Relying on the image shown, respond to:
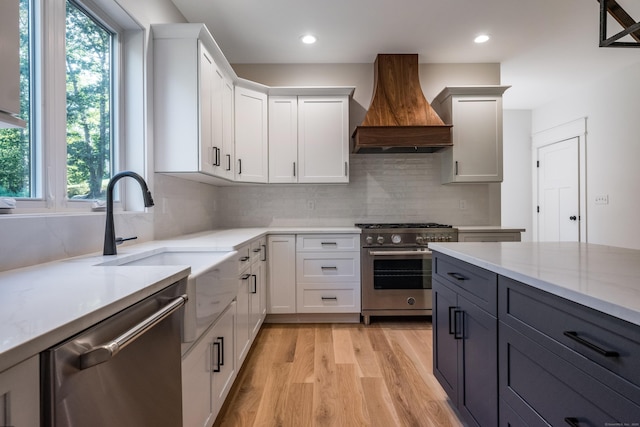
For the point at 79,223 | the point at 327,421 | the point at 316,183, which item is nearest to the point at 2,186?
the point at 79,223

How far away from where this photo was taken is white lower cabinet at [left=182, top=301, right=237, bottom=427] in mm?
1183

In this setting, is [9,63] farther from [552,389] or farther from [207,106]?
[552,389]

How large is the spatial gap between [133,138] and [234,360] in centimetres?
156

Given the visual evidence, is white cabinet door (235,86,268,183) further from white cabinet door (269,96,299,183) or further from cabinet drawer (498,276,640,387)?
cabinet drawer (498,276,640,387)

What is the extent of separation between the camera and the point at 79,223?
1.51m

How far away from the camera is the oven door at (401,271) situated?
3029mm

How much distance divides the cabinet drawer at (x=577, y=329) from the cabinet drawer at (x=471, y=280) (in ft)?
0.32

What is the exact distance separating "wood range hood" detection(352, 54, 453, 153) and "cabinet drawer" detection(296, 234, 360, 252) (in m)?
0.92

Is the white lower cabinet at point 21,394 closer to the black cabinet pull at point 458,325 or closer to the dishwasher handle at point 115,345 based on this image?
the dishwasher handle at point 115,345

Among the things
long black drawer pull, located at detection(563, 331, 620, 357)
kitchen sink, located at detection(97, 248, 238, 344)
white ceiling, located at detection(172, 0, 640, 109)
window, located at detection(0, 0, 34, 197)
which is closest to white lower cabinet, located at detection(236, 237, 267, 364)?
kitchen sink, located at detection(97, 248, 238, 344)

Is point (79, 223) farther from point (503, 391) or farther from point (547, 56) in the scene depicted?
point (547, 56)

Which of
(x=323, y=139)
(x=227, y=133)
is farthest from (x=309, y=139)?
(x=227, y=133)

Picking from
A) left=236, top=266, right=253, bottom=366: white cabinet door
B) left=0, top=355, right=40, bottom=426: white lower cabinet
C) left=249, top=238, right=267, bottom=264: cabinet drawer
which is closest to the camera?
left=0, top=355, right=40, bottom=426: white lower cabinet

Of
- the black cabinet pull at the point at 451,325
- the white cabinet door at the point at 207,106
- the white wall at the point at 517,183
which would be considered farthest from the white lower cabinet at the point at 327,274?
the white wall at the point at 517,183
